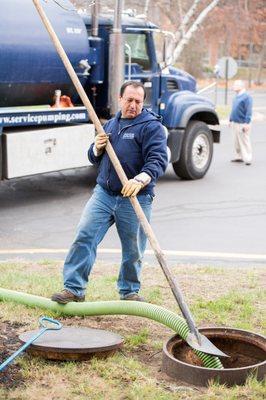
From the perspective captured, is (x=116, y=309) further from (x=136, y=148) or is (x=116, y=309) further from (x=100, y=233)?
(x=136, y=148)

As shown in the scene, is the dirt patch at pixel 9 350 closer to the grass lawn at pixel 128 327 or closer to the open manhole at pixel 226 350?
the grass lawn at pixel 128 327

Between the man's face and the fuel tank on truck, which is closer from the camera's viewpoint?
the man's face

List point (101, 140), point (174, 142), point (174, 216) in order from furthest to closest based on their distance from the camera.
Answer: point (174, 142) < point (174, 216) < point (101, 140)

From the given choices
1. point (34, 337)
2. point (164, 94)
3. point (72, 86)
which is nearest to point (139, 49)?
point (164, 94)

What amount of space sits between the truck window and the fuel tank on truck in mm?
1494

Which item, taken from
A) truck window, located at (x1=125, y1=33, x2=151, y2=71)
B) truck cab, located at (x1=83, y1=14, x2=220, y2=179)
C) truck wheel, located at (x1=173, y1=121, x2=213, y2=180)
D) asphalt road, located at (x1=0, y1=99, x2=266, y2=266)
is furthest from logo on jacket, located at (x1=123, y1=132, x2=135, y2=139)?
truck wheel, located at (x1=173, y1=121, x2=213, y2=180)

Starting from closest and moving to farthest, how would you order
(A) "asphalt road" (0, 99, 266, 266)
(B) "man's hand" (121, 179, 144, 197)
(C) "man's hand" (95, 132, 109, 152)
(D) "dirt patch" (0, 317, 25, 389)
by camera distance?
(D) "dirt patch" (0, 317, 25, 389) < (B) "man's hand" (121, 179, 144, 197) < (C) "man's hand" (95, 132, 109, 152) < (A) "asphalt road" (0, 99, 266, 266)

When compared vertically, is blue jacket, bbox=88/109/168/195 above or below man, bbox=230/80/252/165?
above

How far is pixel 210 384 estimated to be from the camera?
4586 millimetres

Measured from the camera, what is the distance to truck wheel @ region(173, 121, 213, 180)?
14008 mm

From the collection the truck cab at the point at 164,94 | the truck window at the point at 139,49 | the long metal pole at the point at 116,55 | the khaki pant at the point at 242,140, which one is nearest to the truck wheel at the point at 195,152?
the truck cab at the point at 164,94

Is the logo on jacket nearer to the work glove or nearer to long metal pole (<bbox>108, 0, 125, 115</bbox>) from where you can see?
the work glove

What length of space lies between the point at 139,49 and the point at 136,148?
8.12 m

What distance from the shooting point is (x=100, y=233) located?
5957 mm
